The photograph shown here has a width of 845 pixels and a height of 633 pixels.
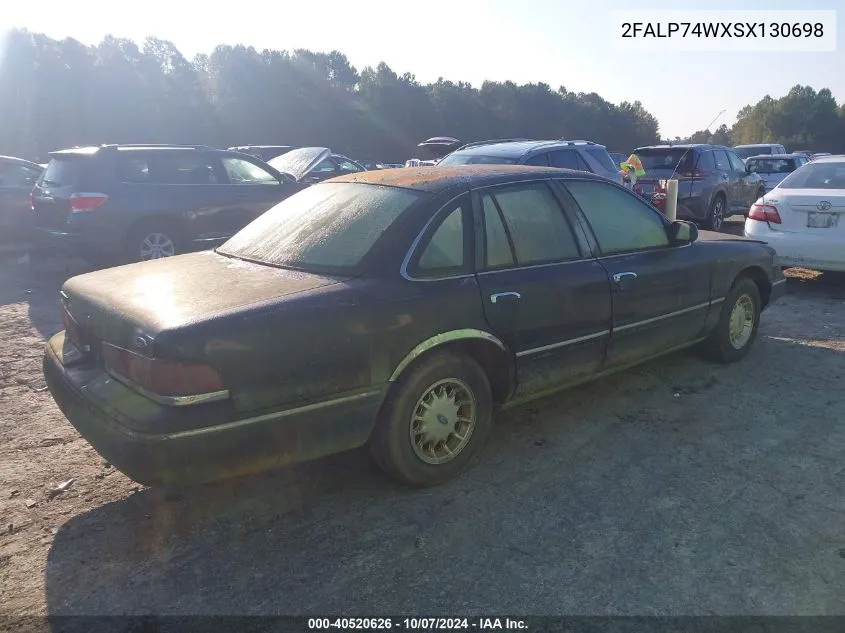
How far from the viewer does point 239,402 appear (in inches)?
110

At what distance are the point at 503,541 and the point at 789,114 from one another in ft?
218

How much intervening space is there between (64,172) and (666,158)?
31.8 feet

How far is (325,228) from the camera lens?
3.71 metres

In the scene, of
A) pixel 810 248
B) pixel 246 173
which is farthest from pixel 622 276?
pixel 246 173

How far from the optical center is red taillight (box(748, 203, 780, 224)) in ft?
25.7

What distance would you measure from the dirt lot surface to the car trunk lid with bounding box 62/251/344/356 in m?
0.90

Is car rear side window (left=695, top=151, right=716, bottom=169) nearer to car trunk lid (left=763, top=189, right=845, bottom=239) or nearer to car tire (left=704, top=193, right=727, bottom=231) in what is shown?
car tire (left=704, top=193, right=727, bottom=231)

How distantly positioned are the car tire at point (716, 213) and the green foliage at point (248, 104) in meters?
29.1

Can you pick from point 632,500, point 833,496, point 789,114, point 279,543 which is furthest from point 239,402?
point 789,114

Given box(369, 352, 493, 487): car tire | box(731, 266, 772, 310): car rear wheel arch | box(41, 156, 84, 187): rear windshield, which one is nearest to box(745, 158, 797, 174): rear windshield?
box(731, 266, 772, 310): car rear wheel arch

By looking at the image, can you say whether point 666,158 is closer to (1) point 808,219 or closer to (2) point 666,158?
(2) point 666,158

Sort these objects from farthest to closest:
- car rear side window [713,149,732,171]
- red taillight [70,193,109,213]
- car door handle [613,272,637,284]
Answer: car rear side window [713,149,732,171], red taillight [70,193,109,213], car door handle [613,272,637,284]

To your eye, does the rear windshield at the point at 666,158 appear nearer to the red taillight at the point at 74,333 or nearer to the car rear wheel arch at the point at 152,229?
the car rear wheel arch at the point at 152,229

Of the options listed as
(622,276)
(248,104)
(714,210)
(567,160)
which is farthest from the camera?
(248,104)
